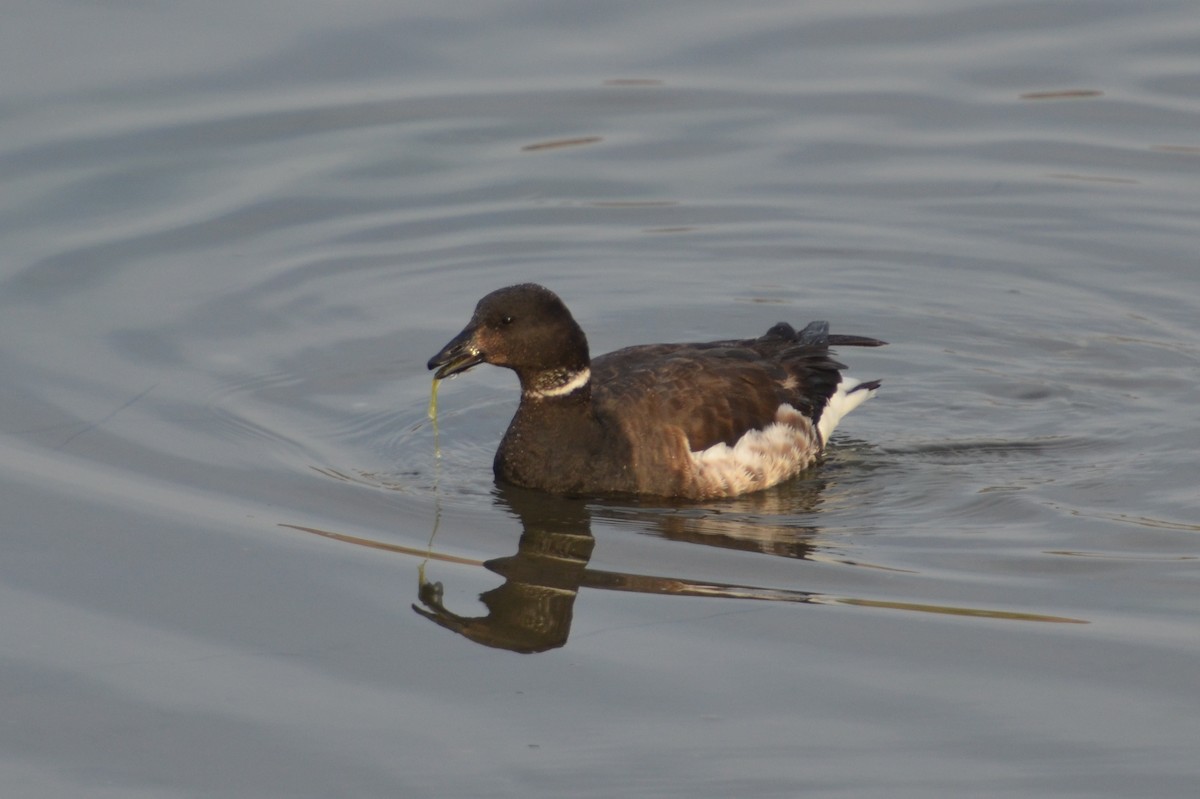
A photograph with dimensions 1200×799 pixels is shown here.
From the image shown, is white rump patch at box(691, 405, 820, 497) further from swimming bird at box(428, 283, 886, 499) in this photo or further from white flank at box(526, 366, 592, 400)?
white flank at box(526, 366, 592, 400)

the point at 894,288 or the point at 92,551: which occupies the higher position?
the point at 894,288

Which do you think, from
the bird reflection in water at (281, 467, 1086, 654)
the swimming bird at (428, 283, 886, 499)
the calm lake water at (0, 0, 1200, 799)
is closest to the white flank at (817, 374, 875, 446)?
the swimming bird at (428, 283, 886, 499)

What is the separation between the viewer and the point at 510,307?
1034 centimetres

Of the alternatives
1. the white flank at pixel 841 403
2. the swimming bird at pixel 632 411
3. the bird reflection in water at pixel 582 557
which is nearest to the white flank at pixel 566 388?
the swimming bird at pixel 632 411

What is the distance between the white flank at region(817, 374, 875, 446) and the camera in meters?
11.5

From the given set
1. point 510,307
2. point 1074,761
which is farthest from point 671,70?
point 1074,761

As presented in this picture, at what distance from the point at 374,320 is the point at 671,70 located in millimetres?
5058

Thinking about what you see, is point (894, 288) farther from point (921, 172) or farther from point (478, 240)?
point (478, 240)

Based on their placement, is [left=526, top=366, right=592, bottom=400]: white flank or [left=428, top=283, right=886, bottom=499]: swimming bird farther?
[left=526, top=366, right=592, bottom=400]: white flank

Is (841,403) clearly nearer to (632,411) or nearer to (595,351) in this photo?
(632,411)

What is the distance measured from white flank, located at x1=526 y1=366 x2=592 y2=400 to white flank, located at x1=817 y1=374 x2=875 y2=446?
1.71 metres

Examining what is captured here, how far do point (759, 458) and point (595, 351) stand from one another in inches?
89.8

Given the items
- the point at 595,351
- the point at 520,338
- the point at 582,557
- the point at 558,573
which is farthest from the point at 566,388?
the point at 595,351

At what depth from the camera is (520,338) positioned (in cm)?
1041
